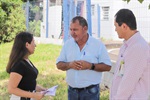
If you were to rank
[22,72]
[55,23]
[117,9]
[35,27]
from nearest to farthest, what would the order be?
[22,72]
[55,23]
[35,27]
[117,9]

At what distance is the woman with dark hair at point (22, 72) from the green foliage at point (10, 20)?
17612 mm

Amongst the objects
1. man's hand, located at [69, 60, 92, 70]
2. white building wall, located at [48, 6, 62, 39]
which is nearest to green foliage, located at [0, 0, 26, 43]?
white building wall, located at [48, 6, 62, 39]

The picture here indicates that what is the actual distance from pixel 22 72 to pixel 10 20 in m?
18.2

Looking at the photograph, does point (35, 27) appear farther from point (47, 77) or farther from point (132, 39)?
point (132, 39)

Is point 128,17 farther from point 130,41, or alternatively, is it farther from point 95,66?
point 95,66

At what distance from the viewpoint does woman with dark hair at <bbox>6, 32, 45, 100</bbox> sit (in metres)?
3.77

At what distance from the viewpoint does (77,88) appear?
14.1 ft

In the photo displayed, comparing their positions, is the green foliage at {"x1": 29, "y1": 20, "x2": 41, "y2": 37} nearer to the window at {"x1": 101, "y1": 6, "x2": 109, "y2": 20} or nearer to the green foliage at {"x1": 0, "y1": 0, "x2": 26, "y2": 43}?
the green foliage at {"x1": 0, "y1": 0, "x2": 26, "y2": 43}

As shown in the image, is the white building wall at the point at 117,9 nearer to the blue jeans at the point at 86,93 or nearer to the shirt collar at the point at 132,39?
the blue jeans at the point at 86,93

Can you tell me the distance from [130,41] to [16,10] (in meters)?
19.5

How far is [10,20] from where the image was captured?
21.5 metres

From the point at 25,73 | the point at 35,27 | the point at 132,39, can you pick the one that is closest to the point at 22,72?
the point at 25,73

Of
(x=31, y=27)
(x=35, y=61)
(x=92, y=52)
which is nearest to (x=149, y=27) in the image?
(x=31, y=27)

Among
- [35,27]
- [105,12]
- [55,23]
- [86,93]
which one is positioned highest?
[105,12]
